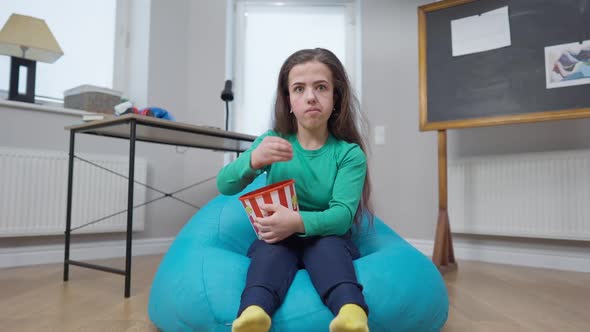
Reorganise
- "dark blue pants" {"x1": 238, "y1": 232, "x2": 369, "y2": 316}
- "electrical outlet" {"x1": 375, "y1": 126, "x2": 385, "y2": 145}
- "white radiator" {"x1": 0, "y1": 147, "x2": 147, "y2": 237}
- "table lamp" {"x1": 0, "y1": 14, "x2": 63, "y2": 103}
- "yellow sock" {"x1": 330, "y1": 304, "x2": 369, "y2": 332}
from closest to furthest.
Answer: "yellow sock" {"x1": 330, "y1": 304, "x2": 369, "y2": 332}, "dark blue pants" {"x1": 238, "y1": 232, "x2": 369, "y2": 316}, "white radiator" {"x1": 0, "y1": 147, "x2": 147, "y2": 237}, "table lamp" {"x1": 0, "y1": 14, "x2": 63, "y2": 103}, "electrical outlet" {"x1": 375, "y1": 126, "x2": 385, "y2": 145}

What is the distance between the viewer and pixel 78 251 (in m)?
2.61

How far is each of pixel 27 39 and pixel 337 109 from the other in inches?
78.5

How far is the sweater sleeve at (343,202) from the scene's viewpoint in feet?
3.60

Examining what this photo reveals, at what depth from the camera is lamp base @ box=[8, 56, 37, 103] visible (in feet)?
8.05

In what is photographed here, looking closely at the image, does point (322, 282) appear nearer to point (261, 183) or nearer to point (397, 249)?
point (397, 249)

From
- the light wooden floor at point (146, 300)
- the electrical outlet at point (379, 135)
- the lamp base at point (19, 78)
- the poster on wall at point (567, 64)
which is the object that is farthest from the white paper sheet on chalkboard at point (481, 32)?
the lamp base at point (19, 78)

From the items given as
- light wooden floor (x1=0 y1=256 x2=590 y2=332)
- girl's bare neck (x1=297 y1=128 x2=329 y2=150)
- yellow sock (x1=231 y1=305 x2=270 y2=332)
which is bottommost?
light wooden floor (x1=0 y1=256 x2=590 y2=332)

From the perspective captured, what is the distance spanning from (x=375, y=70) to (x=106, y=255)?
7.18 feet

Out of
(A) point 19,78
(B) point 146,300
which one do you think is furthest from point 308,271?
(A) point 19,78

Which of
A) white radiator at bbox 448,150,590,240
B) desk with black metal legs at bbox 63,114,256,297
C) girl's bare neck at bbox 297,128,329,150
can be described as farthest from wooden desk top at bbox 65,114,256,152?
white radiator at bbox 448,150,590,240

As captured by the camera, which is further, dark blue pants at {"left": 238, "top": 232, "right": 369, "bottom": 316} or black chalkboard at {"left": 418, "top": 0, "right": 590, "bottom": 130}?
black chalkboard at {"left": 418, "top": 0, "right": 590, "bottom": 130}

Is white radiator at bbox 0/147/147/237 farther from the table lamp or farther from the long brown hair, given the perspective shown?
the long brown hair

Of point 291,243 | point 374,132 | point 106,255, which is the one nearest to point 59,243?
point 106,255

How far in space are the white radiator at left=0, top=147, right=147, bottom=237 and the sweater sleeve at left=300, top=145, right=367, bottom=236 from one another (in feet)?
6.25
